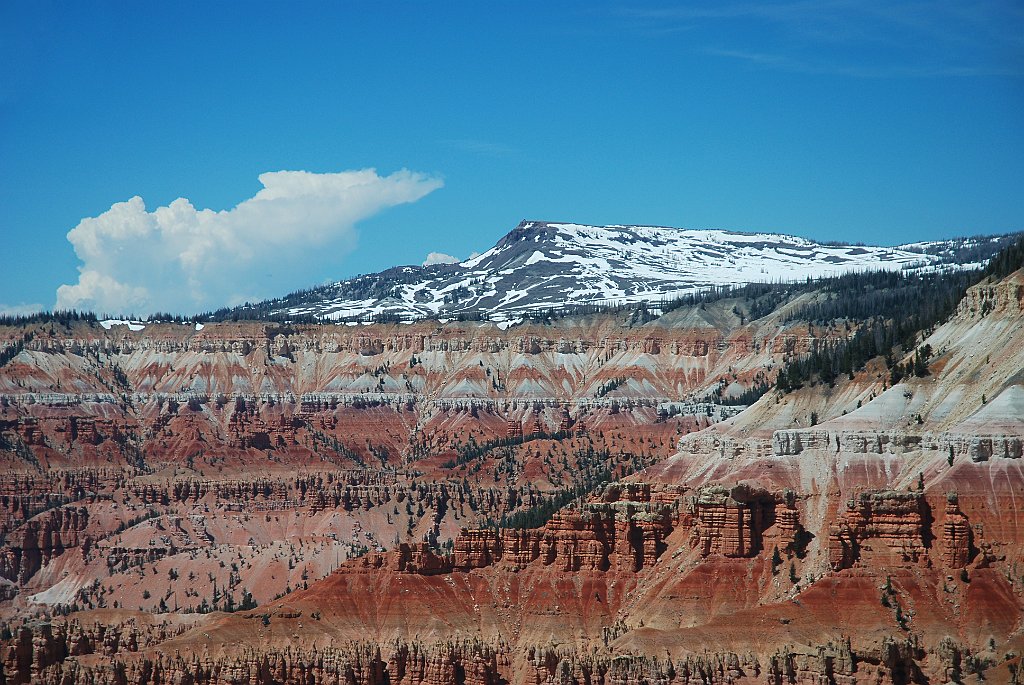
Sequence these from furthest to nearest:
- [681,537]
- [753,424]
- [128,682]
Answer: [753,424], [681,537], [128,682]

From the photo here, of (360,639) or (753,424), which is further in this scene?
(753,424)

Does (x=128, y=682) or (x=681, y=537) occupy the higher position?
(x=681, y=537)

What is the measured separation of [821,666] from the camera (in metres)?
126

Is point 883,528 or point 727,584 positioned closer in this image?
point 883,528

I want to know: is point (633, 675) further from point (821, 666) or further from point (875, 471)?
point (875, 471)

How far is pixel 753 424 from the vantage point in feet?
582

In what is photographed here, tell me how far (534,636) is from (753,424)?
37.0 meters

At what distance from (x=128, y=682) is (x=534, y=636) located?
29848 millimetres

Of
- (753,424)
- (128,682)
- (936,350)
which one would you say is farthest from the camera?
(753,424)

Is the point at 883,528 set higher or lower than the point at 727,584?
higher

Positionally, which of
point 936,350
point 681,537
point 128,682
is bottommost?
point 128,682

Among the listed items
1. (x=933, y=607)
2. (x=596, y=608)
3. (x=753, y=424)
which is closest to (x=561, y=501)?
(x=753, y=424)

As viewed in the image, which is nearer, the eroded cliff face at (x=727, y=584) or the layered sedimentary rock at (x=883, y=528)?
the eroded cliff face at (x=727, y=584)

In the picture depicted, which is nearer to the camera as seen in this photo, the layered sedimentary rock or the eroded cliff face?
the eroded cliff face
